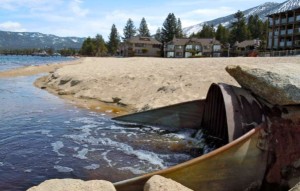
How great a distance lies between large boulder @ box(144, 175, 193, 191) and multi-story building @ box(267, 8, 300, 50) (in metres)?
67.2

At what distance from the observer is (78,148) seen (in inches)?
442

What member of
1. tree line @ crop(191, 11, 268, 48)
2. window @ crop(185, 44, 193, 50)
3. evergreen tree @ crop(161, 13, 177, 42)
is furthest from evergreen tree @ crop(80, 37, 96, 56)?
window @ crop(185, 44, 193, 50)

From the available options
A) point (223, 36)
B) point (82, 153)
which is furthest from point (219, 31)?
point (82, 153)

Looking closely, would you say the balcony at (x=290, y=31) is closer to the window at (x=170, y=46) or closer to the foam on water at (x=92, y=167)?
the window at (x=170, y=46)

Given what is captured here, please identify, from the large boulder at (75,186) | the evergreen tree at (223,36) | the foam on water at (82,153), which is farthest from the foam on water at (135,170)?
the evergreen tree at (223,36)

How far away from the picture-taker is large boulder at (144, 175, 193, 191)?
579cm

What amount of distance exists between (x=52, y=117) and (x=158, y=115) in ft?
17.9

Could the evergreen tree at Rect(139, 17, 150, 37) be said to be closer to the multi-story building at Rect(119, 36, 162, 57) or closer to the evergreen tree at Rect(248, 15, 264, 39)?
the multi-story building at Rect(119, 36, 162, 57)

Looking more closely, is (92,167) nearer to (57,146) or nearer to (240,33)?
(57,146)

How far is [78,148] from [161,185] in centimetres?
586

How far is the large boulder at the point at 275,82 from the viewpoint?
24.7 feet

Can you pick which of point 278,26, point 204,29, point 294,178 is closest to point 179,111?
point 294,178

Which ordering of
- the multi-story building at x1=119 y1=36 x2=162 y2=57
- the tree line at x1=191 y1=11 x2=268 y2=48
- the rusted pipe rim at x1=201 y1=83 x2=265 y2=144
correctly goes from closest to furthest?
the rusted pipe rim at x1=201 y1=83 x2=265 y2=144, the multi-story building at x1=119 y1=36 x2=162 y2=57, the tree line at x1=191 y1=11 x2=268 y2=48

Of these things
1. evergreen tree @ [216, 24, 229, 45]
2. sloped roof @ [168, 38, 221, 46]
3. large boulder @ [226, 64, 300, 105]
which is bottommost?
large boulder @ [226, 64, 300, 105]
